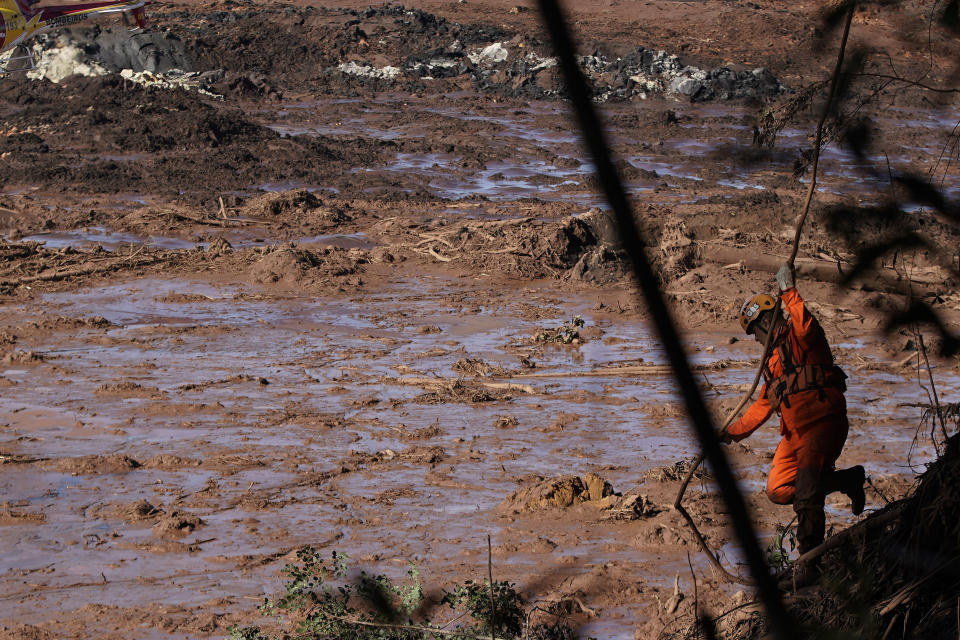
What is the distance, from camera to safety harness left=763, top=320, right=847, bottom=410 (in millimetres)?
5285

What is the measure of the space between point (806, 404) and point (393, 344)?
Result: 270 inches

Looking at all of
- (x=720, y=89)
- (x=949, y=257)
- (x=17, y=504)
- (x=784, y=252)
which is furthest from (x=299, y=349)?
(x=720, y=89)

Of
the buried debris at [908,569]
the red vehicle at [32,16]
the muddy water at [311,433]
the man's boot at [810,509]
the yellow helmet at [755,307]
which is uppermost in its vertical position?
the red vehicle at [32,16]

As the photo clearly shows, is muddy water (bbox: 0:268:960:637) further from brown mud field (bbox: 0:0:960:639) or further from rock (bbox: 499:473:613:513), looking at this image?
rock (bbox: 499:473:613:513)

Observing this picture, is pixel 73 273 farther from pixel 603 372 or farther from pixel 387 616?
pixel 387 616

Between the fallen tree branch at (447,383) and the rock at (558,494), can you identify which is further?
the fallen tree branch at (447,383)

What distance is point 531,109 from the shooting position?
98.8 feet

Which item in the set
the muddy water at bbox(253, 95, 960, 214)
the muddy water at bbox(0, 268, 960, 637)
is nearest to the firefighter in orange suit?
the muddy water at bbox(0, 268, 960, 637)

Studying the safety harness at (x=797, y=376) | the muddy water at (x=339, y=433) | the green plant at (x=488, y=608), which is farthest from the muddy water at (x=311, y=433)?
the safety harness at (x=797, y=376)

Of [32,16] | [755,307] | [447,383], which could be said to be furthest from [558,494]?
[32,16]

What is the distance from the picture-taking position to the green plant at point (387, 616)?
4520 millimetres

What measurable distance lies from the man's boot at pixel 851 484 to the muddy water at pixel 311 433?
133 cm

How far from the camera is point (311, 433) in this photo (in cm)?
895

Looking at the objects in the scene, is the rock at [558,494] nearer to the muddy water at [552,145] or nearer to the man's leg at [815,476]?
the man's leg at [815,476]
